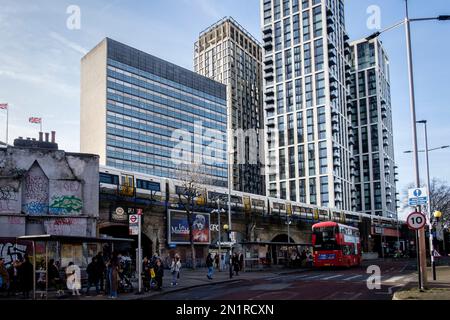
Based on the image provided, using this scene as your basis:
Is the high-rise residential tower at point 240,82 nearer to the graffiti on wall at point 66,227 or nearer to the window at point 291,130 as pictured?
the window at point 291,130

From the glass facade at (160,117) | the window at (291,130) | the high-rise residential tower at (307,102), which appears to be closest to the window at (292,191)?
the high-rise residential tower at (307,102)

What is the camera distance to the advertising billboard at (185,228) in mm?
52094

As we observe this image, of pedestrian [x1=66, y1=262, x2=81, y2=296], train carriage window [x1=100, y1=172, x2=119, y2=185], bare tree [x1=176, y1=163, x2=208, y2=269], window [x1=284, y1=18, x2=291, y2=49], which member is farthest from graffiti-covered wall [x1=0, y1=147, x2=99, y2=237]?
window [x1=284, y1=18, x2=291, y2=49]

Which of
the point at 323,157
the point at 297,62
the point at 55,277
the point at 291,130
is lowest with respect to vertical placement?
the point at 55,277

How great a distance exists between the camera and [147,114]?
4532 inches

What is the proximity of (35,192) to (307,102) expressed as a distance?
98825 mm

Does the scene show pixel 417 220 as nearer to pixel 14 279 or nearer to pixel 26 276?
pixel 26 276

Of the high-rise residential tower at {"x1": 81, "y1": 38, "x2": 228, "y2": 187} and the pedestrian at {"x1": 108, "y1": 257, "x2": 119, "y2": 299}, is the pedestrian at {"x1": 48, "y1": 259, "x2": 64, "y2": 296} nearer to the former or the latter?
the pedestrian at {"x1": 108, "y1": 257, "x2": 119, "y2": 299}

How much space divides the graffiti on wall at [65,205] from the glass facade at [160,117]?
71497 millimetres

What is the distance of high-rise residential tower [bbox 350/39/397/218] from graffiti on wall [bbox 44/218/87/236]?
122938 mm

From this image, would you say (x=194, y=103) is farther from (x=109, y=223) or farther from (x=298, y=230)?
(x=109, y=223)

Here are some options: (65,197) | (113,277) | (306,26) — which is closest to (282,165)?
(306,26)
